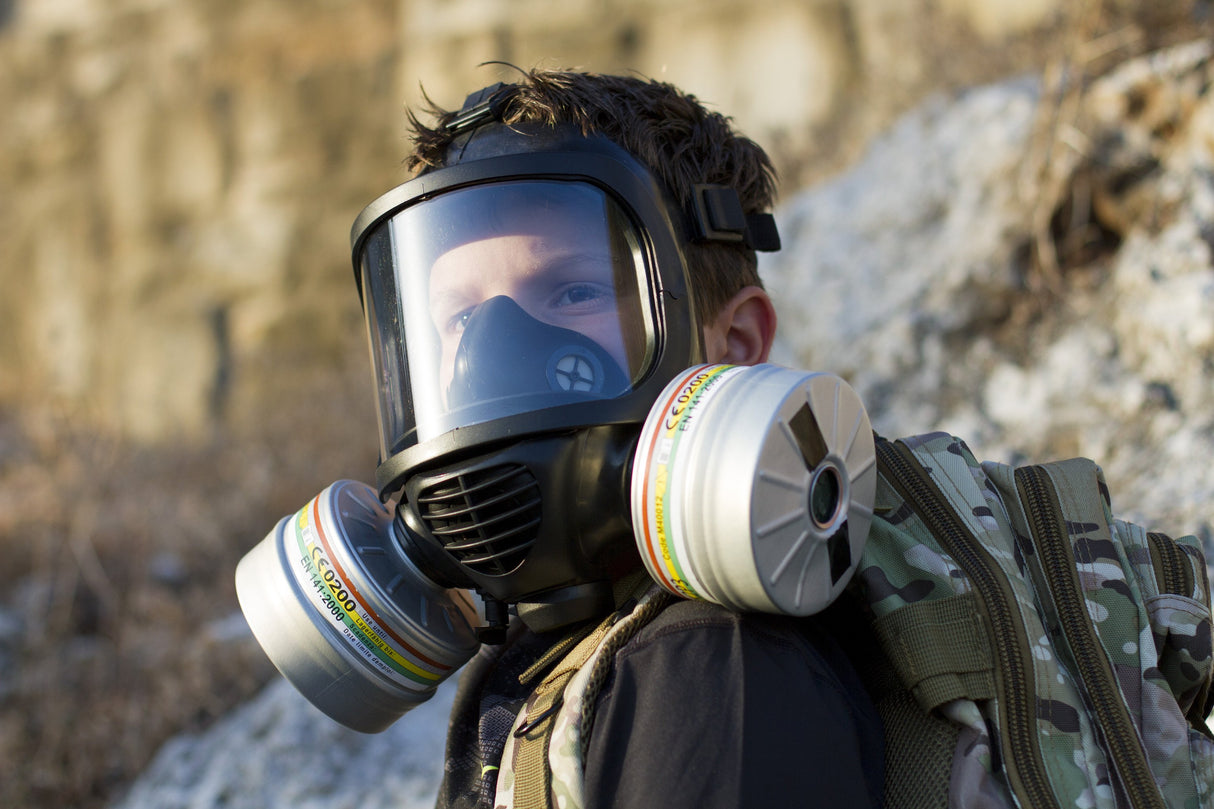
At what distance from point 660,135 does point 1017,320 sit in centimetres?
232

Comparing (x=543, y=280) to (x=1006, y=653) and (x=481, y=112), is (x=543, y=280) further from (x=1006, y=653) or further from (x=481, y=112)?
(x=1006, y=653)

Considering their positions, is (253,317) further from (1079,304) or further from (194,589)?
(1079,304)

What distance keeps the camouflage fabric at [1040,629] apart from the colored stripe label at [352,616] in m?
0.70

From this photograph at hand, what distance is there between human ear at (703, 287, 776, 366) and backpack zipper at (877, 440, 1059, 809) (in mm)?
341

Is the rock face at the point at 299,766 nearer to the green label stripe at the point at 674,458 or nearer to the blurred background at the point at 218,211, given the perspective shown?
the blurred background at the point at 218,211

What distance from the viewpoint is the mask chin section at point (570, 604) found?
4.68 ft

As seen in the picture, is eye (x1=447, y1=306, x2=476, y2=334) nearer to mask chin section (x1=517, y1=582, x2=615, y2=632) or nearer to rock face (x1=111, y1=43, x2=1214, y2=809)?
mask chin section (x1=517, y1=582, x2=615, y2=632)

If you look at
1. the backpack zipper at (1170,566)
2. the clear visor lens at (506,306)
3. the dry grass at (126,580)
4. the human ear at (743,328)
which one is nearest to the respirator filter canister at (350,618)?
the clear visor lens at (506,306)

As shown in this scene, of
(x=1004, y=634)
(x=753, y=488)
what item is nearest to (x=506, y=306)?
(x=753, y=488)

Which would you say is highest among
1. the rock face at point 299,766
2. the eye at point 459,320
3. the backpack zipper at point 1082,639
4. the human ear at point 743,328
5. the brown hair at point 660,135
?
the brown hair at point 660,135

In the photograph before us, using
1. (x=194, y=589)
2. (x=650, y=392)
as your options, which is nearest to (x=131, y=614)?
(x=194, y=589)

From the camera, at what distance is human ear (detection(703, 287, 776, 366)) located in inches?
65.4

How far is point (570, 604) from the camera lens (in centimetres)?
142

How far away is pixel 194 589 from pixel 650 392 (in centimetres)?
391
